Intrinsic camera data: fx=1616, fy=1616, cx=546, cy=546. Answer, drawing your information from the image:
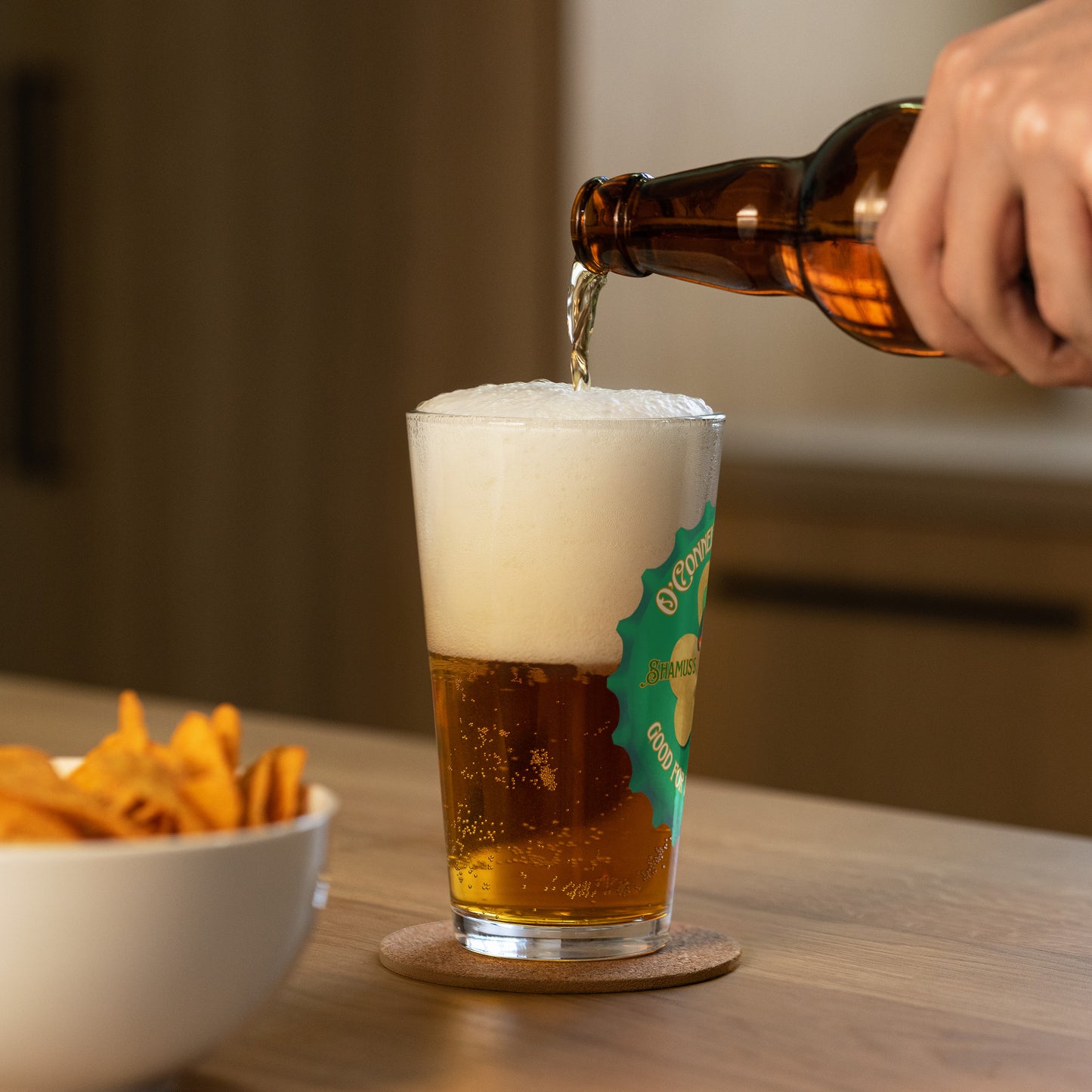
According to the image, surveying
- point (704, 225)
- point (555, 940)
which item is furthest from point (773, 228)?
point (555, 940)

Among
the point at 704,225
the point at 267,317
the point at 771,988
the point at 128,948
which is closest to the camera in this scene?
the point at 128,948

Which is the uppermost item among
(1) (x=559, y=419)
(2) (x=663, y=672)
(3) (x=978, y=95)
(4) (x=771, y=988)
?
(3) (x=978, y=95)

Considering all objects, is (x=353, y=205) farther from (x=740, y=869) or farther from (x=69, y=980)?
(x=69, y=980)

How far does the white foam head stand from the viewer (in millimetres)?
633

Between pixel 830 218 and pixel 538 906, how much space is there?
0.32m

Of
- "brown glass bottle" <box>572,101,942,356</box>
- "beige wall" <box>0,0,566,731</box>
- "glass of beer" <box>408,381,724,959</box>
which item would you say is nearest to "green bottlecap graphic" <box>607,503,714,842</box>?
"glass of beer" <box>408,381,724,959</box>

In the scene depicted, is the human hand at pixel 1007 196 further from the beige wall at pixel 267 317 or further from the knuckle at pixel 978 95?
the beige wall at pixel 267 317

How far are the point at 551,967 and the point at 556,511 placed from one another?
0.18m

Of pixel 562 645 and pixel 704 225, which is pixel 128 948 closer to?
pixel 562 645

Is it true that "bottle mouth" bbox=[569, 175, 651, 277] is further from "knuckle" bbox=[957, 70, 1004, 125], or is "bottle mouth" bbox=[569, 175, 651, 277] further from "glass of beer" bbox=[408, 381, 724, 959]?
"knuckle" bbox=[957, 70, 1004, 125]

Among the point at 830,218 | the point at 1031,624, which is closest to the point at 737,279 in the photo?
the point at 830,218

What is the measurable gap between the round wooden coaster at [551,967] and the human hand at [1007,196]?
264 millimetres

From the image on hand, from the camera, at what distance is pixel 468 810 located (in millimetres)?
662

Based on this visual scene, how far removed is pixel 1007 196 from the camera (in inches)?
20.6
